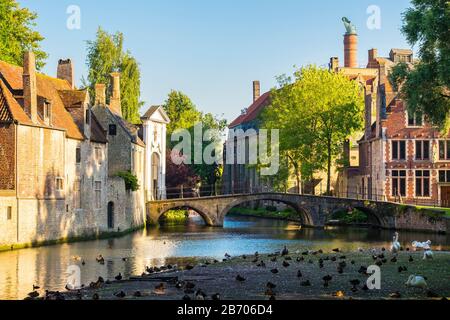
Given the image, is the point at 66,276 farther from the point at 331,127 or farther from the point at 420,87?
the point at 331,127

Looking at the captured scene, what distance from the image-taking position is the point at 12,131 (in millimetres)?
42062

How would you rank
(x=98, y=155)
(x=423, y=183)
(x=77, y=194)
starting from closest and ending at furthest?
1. (x=77, y=194)
2. (x=98, y=155)
3. (x=423, y=183)

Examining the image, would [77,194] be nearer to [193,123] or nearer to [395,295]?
[395,295]

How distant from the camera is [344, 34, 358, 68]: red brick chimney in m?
103

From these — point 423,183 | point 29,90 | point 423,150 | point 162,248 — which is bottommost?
point 162,248

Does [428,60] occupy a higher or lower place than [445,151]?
higher

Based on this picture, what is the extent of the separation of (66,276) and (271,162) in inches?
1768

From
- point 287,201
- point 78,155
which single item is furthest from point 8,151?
point 287,201

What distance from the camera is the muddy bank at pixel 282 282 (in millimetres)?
20688

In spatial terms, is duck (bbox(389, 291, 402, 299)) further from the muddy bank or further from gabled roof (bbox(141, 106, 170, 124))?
gabled roof (bbox(141, 106, 170, 124))

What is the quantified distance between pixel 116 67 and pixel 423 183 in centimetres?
3007

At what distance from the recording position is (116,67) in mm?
80188

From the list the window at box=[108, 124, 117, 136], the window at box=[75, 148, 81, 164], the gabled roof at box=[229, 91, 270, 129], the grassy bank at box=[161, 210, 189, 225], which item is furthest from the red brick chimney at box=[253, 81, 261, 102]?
the window at box=[75, 148, 81, 164]
